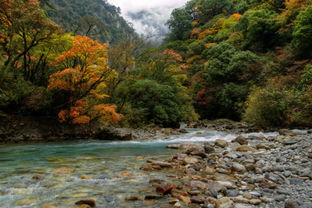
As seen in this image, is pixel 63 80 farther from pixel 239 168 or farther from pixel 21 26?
pixel 239 168

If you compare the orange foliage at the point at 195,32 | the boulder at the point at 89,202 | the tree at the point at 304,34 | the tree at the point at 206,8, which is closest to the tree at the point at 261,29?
the tree at the point at 304,34

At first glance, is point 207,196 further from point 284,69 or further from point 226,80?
point 226,80

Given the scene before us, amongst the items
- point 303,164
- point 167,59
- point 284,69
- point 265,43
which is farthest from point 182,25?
point 303,164

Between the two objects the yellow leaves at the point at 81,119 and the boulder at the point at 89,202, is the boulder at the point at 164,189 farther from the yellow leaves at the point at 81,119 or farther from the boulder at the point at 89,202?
the yellow leaves at the point at 81,119

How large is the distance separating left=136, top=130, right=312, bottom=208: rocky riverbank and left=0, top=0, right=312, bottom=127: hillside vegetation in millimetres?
8505

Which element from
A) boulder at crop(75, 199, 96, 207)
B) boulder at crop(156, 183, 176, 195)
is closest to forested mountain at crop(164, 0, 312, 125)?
boulder at crop(156, 183, 176, 195)

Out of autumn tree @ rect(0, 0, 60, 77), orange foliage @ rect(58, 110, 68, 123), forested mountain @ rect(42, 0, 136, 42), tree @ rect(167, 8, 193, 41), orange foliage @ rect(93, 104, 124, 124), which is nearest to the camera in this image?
autumn tree @ rect(0, 0, 60, 77)

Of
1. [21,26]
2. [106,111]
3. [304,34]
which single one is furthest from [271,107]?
[21,26]

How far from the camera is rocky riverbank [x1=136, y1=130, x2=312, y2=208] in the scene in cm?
404

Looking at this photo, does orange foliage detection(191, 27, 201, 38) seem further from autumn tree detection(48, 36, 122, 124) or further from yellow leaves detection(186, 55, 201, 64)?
autumn tree detection(48, 36, 122, 124)

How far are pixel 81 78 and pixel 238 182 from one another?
1151cm

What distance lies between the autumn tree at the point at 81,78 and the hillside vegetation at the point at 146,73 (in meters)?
0.06

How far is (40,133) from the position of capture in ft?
48.0

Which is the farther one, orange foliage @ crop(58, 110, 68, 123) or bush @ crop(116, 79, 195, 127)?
bush @ crop(116, 79, 195, 127)
